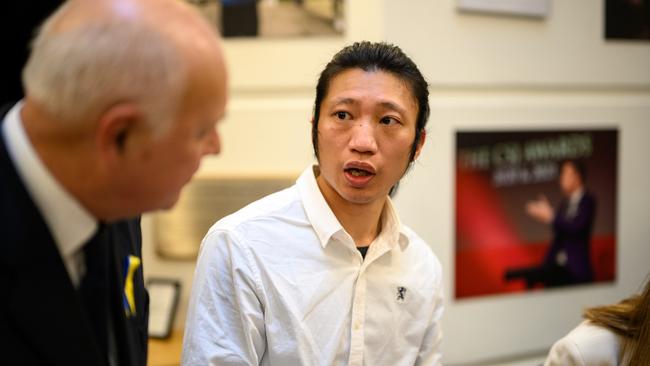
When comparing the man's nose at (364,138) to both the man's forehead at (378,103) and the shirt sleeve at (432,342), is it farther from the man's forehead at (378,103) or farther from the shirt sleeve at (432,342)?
the shirt sleeve at (432,342)

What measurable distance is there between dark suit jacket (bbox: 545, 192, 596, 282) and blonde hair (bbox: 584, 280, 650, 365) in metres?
1.23

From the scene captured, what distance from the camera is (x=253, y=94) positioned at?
2.75 meters

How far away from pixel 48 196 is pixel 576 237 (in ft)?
9.00

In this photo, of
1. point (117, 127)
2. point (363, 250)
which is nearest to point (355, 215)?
point (363, 250)

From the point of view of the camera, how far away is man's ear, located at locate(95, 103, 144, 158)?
2.94ft

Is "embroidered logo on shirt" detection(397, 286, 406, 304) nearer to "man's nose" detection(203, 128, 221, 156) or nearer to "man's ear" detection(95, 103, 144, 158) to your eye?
"man's nose" detection(203, 128, 221, 156)

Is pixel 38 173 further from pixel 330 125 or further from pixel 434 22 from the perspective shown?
pixel 434 22

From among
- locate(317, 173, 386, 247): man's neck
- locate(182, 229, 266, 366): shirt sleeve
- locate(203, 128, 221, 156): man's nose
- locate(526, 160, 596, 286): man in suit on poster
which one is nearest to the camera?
locate(203, 128, 221, 156): man's nose

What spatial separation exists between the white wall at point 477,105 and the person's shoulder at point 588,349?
109 centimetres

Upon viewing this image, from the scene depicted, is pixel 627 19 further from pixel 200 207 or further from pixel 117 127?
pixel 117 127

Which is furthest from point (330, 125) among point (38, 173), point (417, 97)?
point (38, 173)

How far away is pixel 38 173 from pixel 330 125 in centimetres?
88

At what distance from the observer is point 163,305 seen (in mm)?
2809

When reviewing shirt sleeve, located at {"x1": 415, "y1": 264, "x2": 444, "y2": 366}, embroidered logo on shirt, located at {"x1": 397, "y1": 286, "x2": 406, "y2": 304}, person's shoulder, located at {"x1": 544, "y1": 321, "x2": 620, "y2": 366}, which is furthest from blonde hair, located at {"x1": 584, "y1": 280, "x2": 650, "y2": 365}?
embroidered logo on shirt, located at {"x1": 397, "y1": 286, "x2": 406, "y2": 304}
